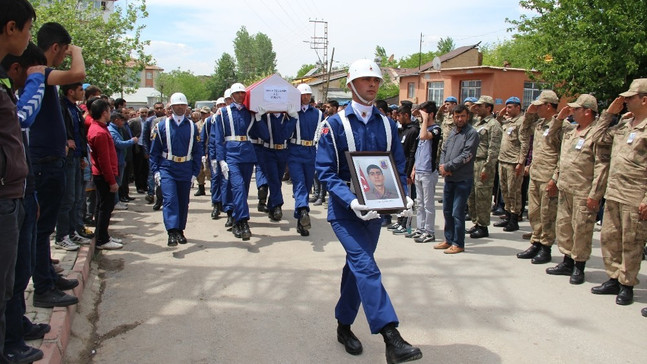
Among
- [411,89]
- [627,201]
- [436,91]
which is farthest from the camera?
[411,89]

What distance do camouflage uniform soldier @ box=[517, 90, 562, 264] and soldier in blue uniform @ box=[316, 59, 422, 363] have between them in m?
3.35

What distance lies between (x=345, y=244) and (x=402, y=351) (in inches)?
34.5

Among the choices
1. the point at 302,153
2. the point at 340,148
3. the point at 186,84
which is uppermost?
the point at 186,84

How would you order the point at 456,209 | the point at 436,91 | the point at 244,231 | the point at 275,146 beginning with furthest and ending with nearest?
the point at 436,91
the point at 275,146
the point at 244,231
the point at 456,209

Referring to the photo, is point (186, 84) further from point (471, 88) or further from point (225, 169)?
point (225, 169)

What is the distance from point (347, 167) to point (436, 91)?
41.2 m

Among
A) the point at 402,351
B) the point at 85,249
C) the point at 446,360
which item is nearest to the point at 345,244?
the point at 402,351

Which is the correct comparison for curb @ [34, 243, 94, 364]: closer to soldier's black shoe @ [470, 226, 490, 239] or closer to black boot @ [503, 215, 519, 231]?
soldier's black shoe @ [470, 226, 490, 239]

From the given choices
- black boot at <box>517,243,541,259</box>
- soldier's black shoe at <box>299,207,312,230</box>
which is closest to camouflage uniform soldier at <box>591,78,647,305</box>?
black boot at <box>517,243,541,259</box>

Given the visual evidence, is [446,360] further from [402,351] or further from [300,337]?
[300,337]

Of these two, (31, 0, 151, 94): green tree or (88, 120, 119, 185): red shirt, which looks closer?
(88, 120, 119, 185): red shirt

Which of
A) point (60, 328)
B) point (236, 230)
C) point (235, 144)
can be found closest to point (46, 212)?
point (60, 328)

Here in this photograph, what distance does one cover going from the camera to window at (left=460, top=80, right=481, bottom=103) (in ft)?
121

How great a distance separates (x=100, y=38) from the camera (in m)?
21.4
